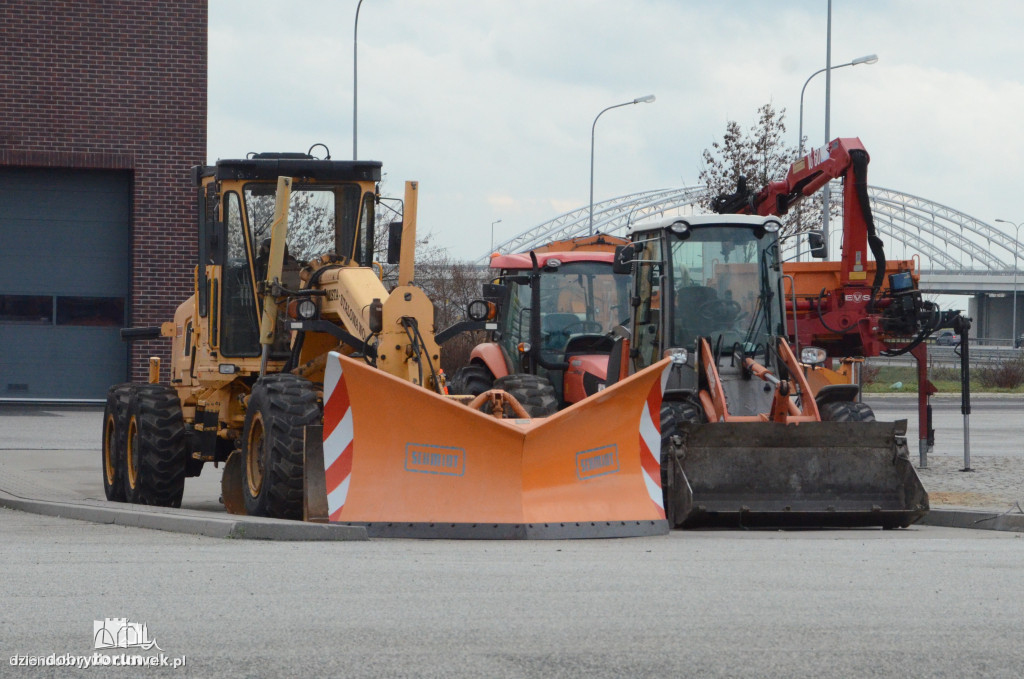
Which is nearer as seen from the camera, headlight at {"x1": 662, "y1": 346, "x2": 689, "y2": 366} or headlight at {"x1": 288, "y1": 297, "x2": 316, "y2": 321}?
headlight at {"x1": 288, "y1": 297, "x2": 316, "y2": 321}

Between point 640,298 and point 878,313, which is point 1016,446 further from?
point 640,298

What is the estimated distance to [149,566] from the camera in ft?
26.7

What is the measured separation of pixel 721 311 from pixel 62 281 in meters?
19.3

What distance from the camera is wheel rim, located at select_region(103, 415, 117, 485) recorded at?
1433 centimetres

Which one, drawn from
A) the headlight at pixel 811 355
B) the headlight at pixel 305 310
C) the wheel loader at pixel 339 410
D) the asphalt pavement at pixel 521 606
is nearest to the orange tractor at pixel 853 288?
the headlight at pixel 811 355

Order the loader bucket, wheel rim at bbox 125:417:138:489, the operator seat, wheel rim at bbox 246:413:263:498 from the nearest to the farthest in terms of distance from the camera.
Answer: the loader bucket → wheel rim at bbox 246:413:263:498 → the operator seat → wheel rim at bbox 125:417:138:489

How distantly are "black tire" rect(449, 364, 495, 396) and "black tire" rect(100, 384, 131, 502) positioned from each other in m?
3.40

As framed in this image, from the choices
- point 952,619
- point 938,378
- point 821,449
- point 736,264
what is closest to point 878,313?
point 736,264

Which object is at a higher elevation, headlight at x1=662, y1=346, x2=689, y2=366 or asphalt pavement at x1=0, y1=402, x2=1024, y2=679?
headlight at x1=662, y1=346, x2=689, y2=366

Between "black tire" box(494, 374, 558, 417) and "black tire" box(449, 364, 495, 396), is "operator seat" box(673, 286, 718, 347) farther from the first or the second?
"black tire" box(449, 364, 495, 396)

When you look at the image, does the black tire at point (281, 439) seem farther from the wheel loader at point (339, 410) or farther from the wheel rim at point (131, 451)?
the wheel rim at point (131, 451)

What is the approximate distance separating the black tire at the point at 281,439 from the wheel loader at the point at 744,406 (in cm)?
287

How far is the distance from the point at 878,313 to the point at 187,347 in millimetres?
9019
